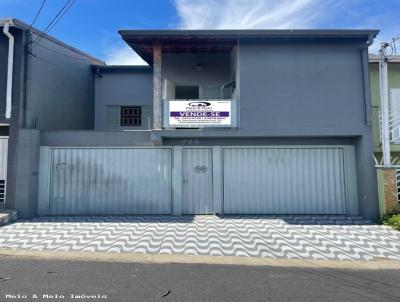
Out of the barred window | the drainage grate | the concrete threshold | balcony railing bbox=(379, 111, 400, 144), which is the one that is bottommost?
the concrete threshold

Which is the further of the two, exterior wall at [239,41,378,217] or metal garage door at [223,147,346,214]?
metal garage door at [223,147,346,214]

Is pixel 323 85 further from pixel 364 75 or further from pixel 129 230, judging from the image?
pixel 129 230

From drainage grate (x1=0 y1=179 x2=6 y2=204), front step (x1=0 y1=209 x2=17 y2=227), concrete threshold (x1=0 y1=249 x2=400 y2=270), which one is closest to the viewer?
concrete threshold (x1=0 y1=249 x2=400 y2=270)

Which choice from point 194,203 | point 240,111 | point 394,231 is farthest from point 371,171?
point 194,203

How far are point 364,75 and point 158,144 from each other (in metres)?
6.75

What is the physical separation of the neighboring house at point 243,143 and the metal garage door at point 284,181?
0.03 meters

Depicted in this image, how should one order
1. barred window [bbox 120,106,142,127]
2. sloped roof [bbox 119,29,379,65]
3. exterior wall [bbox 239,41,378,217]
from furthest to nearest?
1. barred window [bbox 120,106,142,127]
2. exterior wall [bbox 239,41,378,217]
3. sloped roof [bbox 119,29,379,65]

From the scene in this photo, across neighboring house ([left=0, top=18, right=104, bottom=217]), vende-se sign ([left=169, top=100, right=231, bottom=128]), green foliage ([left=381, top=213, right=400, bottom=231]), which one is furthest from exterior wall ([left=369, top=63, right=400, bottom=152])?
neighboring house ([left=0, top=18, right=104, bottom=217])

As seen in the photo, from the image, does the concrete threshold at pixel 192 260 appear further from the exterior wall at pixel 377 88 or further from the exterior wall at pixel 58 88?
the exterior wall at pixel 377 88

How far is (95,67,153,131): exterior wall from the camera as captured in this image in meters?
12.8

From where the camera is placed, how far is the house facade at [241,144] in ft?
28.5

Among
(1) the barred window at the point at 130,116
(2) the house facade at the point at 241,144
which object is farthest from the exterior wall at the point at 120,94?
(2) the house facade at the point at 241,144

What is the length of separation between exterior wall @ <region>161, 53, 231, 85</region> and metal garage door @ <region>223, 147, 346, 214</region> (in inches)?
127

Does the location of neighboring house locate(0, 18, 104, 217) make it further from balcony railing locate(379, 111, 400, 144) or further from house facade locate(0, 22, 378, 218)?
balcony railing locate(379, 111, 400, 144)
